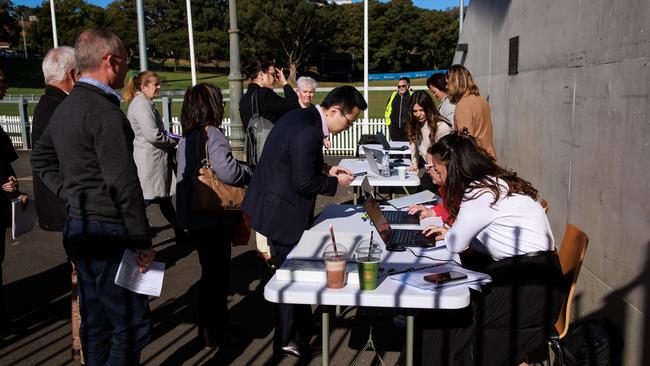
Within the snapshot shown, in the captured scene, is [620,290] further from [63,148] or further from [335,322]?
[63,148]

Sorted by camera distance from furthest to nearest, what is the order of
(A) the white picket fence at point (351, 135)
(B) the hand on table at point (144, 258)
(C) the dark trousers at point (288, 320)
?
1. (A) the white picket fence at point (351, 135)
2. (C) the dark trousers at point (288, 320)
3. (B) the hand on table at point (144, 258)

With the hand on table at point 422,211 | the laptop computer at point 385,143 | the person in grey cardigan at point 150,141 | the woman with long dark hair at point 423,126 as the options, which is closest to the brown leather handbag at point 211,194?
the hand on table at point 422,211

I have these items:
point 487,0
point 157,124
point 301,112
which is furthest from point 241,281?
point 487,0

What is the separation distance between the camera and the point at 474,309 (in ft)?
8.73

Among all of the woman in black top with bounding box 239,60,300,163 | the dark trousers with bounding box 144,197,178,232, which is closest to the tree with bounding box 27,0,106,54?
the dark trousers with bounding box 144,197,178,232

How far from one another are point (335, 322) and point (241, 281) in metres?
1.26

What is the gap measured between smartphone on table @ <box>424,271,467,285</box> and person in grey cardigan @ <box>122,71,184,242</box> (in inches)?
141

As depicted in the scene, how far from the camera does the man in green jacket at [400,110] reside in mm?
9992

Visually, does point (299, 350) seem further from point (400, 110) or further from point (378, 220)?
point (400, 110)

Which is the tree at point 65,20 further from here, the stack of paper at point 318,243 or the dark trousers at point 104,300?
the dark trousers at point 104,300

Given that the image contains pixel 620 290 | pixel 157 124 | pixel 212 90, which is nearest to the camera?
pixel 620 290

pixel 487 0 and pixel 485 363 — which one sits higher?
pixel 487 0

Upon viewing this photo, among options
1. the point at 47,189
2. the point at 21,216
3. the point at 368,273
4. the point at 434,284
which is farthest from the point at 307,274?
the point at 21,216

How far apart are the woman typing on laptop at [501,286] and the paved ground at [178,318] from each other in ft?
3.19
